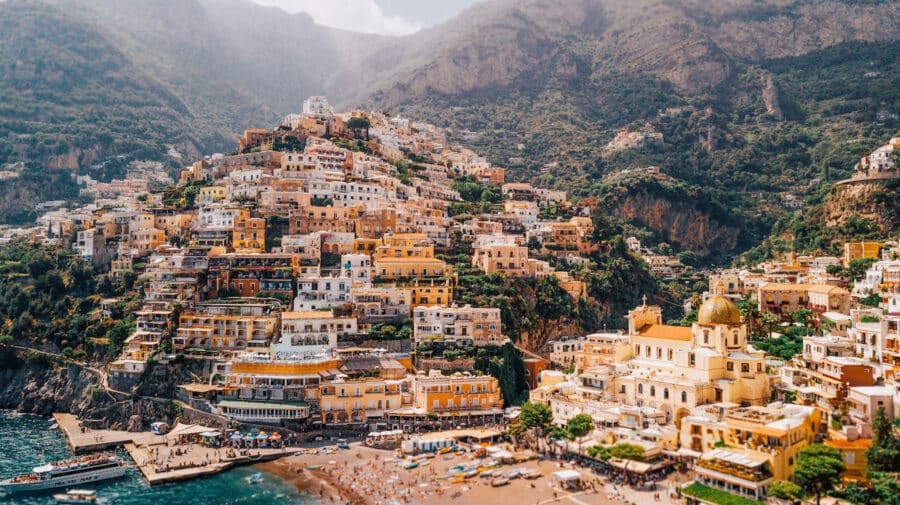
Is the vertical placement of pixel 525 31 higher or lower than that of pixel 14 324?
higher

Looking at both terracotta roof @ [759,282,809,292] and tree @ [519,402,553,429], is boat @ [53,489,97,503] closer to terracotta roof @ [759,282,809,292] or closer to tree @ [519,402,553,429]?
tree @ [519,402,553,429]

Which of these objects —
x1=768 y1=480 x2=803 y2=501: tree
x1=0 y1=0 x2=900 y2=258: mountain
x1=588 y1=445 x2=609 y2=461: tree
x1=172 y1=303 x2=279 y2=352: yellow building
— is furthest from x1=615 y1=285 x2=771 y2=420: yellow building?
x1=0 y1=0 x2=900 y2=258: mountain

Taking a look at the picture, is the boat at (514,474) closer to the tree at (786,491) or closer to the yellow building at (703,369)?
the yellow building at (703,369)

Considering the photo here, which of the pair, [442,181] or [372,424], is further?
[442,181]

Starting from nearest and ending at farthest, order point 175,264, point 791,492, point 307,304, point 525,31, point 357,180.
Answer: point 791,492 → point 307,304 → point 175,264 → point 357,180 → point 525,31

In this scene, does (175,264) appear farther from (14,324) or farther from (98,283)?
(14,324)

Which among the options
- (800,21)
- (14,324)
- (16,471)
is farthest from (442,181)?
(800,21)

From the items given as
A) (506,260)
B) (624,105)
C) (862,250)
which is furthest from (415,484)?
(624,105)
